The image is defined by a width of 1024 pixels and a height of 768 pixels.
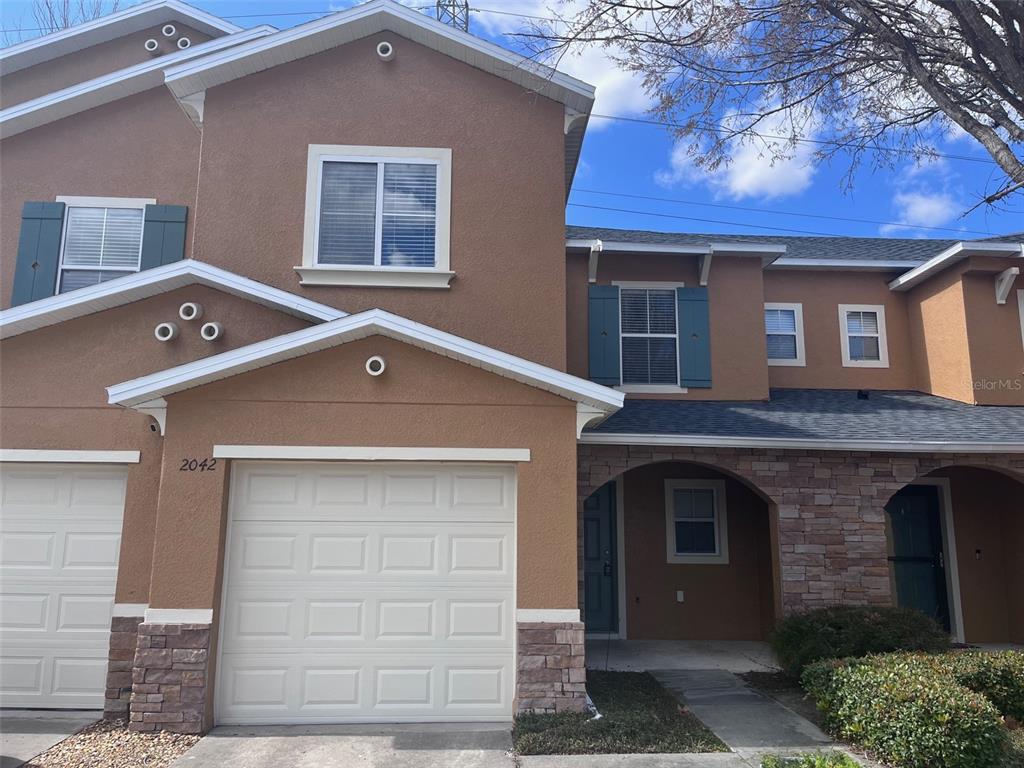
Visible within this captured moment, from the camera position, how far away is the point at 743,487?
11000mm

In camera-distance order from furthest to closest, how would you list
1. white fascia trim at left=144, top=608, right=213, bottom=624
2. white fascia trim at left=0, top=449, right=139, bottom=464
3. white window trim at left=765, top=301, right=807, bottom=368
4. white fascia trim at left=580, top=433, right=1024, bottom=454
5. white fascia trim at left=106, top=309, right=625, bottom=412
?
white window trim at left=765, top=301, right=807, bottom=368 → white fascia trim at left=580, top=433, right=1024, bottom=454 → white fascia trim at left=0, top=449, right=139, bottom=464 → white fascia trim at left=106, top=309, right=625, bottom=412 → white fascia trim at left=144, top=608, right=213, bottom=624

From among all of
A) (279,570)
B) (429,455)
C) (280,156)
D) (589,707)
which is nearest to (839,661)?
(589,707)

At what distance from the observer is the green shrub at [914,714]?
5.37 m

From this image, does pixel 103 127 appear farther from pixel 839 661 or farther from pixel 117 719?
pixel 839 661

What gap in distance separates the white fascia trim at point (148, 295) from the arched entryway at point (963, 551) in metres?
8.91

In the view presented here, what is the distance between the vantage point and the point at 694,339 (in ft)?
35.5

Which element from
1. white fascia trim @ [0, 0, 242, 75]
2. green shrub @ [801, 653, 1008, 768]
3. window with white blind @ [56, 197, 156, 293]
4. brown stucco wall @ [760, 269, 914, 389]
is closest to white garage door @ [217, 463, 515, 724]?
green shrub @ [801, 653, 1008, 768]

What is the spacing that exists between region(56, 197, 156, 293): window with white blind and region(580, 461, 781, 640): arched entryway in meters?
6.92

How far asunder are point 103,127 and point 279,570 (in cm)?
633

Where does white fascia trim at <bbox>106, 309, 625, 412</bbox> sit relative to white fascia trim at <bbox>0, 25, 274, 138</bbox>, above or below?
below

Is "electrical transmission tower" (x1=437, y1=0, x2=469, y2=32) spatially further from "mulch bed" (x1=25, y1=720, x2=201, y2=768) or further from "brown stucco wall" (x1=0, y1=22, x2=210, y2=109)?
"mulch bed" (x1=25, y1=720, x2=201, y2=768)

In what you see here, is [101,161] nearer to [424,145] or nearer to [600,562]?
[424,145]

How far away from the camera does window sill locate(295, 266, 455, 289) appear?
26.0 feet

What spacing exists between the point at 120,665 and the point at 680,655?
6524mm
